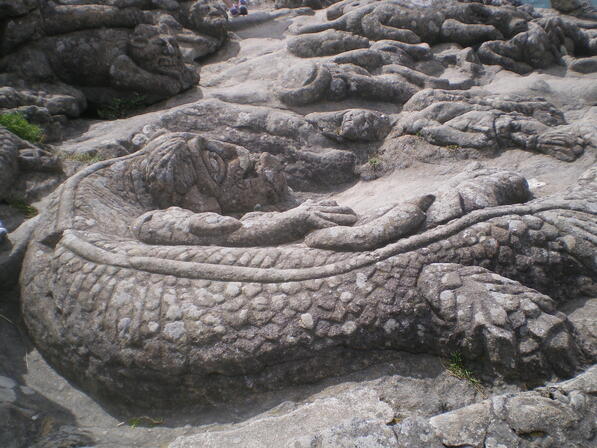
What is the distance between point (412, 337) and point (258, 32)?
8.67 m

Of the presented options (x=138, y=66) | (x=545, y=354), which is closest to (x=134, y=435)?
(x=545, y=354)

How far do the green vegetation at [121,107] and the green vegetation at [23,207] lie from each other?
114 inches

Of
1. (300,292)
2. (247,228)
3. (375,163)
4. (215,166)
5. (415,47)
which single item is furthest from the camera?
(415,47)

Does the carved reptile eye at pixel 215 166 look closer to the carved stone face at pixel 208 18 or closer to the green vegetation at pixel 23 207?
the green vegetation at pixel 23 207

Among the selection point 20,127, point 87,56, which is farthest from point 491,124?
point 87,56

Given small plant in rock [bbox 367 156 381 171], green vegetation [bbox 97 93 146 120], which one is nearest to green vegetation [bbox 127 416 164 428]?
small plant in rock [bbox 367 156 381 171]

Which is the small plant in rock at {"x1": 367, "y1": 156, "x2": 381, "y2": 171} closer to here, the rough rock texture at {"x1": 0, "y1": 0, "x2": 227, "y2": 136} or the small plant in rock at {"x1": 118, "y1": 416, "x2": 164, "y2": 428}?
the rough rock texture at {"x1": 0, "y1": 0, "x2": 227, "y2": 136}

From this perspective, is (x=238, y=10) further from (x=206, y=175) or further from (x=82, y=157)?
(x=206, y=175)

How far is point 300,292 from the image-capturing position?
275 centimetres

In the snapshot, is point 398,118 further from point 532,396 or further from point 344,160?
point 532,396

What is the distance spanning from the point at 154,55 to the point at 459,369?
6.30m

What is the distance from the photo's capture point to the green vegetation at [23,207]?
417cm

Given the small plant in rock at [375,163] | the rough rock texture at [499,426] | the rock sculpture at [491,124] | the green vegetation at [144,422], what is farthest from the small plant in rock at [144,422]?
the rock sculpture at [491,124]

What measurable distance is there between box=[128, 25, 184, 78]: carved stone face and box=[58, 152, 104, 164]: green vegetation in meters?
2.31
